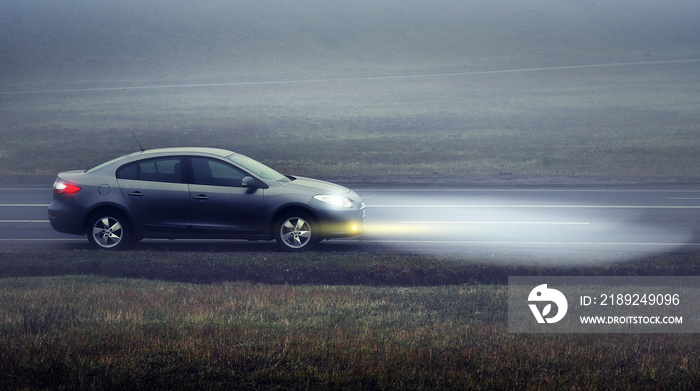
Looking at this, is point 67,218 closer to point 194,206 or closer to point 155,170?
point 155,170

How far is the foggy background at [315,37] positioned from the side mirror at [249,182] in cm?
7035

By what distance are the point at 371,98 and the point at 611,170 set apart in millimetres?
37790

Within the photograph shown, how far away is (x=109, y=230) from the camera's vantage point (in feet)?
39.5

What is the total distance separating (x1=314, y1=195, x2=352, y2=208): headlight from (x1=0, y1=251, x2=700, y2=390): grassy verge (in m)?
1.26

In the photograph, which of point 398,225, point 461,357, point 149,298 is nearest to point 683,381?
point 461,357

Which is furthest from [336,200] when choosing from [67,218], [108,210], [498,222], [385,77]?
[385,77]

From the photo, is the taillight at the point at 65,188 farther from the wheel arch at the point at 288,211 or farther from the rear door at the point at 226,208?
the wheel arch at the point at 288,211

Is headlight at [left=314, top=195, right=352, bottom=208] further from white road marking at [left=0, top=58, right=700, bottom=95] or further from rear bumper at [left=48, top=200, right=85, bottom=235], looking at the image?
white road marking at [left=0, top=58, right=700, bottom=95]

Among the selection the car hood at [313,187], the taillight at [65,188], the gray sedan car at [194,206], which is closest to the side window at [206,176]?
the gray sedan car at [194,206]

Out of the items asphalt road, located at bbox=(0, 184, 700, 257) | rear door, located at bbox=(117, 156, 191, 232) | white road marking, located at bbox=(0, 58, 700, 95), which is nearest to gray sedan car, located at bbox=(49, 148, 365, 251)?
rear door, located at bbox=(117, 156, 191, 232)

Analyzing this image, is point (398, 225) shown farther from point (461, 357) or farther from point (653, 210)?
point (461, 357)

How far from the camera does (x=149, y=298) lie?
28.7 ft

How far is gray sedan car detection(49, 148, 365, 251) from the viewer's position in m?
11.8

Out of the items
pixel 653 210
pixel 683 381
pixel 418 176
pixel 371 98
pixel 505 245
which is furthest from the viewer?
pixel 371 98
